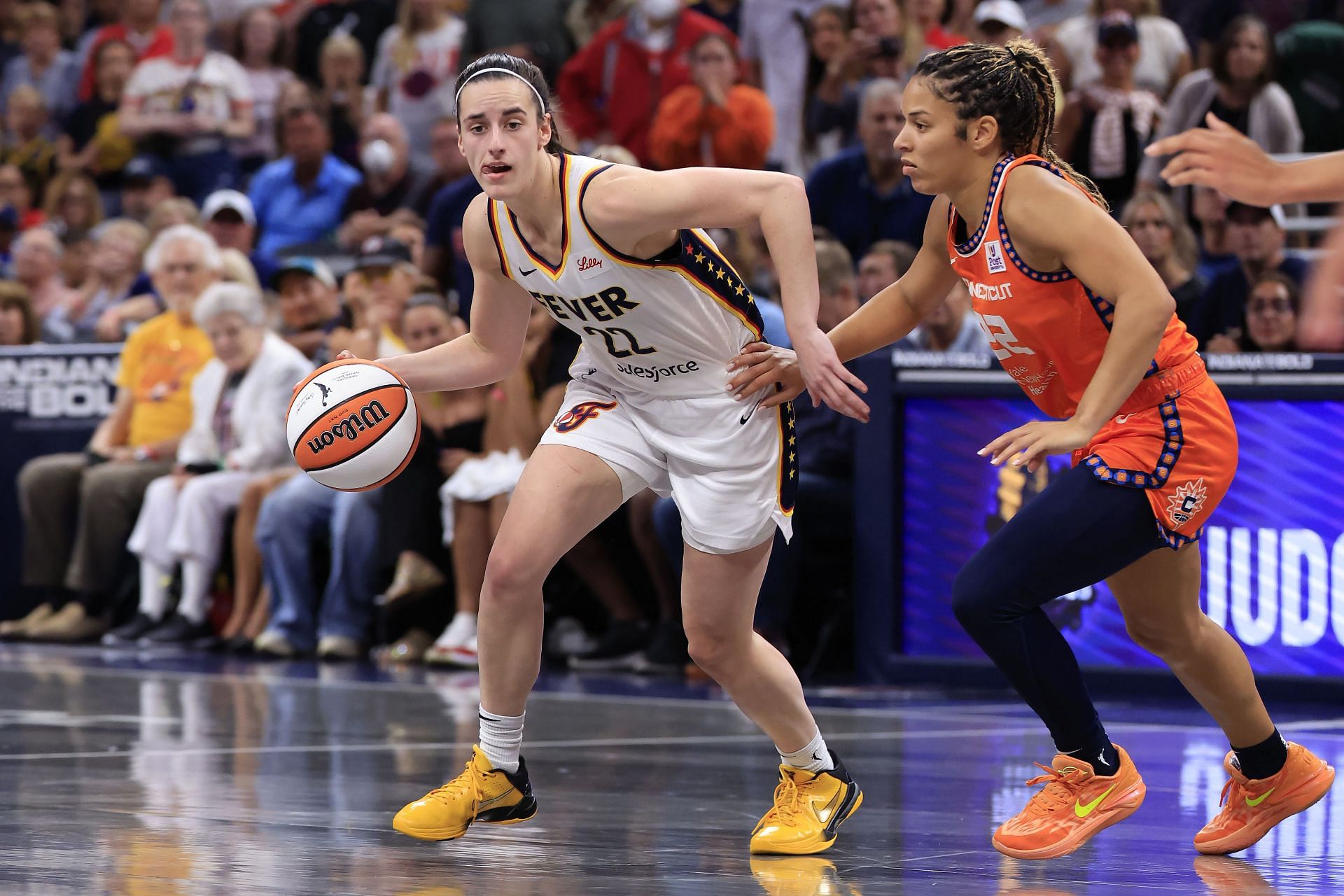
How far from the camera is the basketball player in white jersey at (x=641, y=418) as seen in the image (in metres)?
4.82

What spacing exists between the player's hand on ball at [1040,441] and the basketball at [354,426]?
1.72 metres

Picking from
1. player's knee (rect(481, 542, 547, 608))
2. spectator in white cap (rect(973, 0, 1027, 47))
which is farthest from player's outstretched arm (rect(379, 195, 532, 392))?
spectator in white cap (rect(973, 0, 1027, 47))

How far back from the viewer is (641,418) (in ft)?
16.6

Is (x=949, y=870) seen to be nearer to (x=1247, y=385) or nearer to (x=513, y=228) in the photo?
(x=513, y=228)

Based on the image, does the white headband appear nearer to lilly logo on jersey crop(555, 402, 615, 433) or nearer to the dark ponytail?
the dark ponytail

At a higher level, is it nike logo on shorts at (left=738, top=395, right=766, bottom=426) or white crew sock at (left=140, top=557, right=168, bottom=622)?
nike logo on shorts at (left=738, top=395, right=766, bottom=426)

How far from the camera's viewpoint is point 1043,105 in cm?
472

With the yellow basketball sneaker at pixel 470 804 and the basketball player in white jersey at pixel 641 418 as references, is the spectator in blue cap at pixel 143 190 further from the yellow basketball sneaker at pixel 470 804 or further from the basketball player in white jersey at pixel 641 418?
the yellow basketball sneaker at pixel 470 804

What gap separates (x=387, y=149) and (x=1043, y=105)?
8944 millimetres

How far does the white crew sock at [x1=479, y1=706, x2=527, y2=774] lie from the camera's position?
498cm

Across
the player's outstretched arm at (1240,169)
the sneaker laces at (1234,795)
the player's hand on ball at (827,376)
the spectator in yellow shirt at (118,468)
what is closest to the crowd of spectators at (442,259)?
the spectator in yellow shirt at (118,468)

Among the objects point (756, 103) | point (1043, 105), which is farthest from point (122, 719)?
point (756, 103)

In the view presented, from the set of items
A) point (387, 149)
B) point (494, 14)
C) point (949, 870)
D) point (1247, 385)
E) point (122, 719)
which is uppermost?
point (494, 14)

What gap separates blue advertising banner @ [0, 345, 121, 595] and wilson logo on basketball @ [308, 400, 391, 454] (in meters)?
7.32
